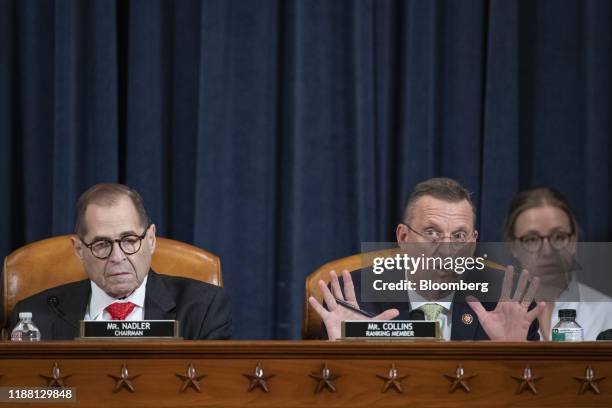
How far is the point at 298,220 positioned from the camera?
3865 mm

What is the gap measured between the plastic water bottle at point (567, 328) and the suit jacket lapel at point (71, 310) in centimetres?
115

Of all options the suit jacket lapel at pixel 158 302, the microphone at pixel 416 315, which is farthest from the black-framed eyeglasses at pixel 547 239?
the suit jacket lapel at pixel 158 302

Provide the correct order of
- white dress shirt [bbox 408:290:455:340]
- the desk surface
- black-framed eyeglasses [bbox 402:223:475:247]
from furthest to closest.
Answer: black-framed eyeglasses [bbox 402:223:475:247]
white dress shirt [bbox 408:290:455:340]
the desk surface

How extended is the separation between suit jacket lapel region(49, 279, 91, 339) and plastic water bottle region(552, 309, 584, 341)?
1.15 meters

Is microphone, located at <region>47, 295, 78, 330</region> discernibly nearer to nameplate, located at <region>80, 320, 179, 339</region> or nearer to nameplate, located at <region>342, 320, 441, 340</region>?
nameplate, located at <region>80, 320, 179, 339</region>

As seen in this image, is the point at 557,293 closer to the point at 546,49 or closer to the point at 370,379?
the point at 370,379

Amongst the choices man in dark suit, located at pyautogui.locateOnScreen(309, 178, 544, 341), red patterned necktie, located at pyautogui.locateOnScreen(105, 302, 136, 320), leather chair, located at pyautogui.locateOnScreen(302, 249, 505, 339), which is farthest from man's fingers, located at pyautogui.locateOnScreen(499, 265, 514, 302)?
red patterned necktie, located at pyautogui.locateOnScreen(105, 302, 136, 320)

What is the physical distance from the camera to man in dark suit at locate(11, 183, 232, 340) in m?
2.60

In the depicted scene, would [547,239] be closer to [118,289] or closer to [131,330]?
[131,330]

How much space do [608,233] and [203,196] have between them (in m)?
1.59

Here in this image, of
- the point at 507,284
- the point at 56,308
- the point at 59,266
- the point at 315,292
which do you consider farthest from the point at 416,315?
the point at 59,266

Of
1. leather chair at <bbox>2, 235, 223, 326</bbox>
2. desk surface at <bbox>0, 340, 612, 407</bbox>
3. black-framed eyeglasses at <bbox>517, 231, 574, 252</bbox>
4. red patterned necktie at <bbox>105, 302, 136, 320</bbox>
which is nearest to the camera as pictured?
desk surface at <bbox>0, 340, 612, 407</bbox>

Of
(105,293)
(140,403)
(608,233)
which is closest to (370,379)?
(140,403)

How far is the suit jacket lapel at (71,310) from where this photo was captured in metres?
2.52
